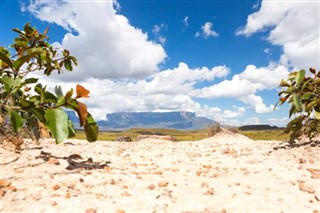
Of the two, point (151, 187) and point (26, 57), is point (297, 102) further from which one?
point (26, 57)

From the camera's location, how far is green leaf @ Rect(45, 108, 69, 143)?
4891mm

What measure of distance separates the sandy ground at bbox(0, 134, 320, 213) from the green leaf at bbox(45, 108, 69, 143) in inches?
42.8

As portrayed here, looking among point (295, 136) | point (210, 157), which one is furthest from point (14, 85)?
point (295, 136)

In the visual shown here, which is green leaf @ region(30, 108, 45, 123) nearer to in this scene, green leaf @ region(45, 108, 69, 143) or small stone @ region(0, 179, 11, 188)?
green leaf @ region(45, 108, 69, 143)

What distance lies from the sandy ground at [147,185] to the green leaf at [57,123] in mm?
1086

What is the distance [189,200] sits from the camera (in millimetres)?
5555

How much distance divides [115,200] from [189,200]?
3.99 feet

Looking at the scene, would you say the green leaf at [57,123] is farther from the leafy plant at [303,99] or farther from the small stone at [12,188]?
the leafy plant at [303,99]

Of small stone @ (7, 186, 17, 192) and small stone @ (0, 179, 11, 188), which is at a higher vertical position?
small stone @ (0, 179, 11, 188)

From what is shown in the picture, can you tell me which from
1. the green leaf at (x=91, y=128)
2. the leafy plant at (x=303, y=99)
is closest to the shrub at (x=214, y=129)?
the leafy plant at (x=303, y=99)

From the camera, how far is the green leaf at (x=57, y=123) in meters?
4.89

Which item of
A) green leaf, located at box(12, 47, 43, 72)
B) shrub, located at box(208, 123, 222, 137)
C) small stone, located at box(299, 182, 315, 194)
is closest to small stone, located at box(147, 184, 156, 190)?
small stone, located at box(299, 182, 315, 194)

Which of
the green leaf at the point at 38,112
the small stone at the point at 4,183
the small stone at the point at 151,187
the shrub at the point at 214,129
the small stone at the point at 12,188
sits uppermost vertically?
the green leaf at the point at 38,112

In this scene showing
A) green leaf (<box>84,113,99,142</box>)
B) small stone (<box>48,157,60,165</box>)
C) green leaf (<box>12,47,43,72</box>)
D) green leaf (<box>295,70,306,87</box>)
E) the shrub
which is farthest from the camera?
the shrub
